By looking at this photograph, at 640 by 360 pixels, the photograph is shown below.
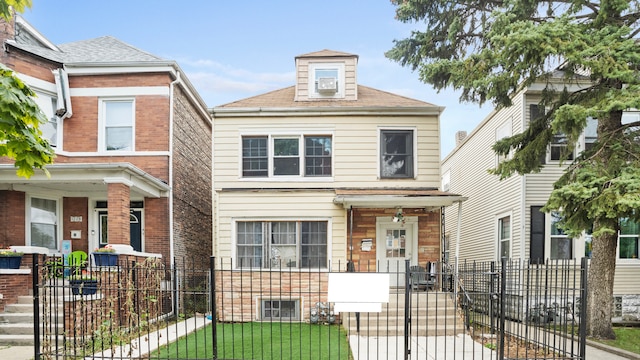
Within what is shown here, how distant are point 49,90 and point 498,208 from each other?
1354 cm

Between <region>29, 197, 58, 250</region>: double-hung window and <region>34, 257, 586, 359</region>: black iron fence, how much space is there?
2537 mm

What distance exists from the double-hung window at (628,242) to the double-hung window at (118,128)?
551 inches

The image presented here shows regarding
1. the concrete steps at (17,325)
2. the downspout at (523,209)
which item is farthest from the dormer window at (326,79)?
the concrete steps at (17,325)

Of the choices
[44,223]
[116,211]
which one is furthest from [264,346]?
[44,223]

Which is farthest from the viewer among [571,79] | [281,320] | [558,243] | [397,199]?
[558,243]

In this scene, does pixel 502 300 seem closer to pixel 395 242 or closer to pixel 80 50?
pixel 395 242

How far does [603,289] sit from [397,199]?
4862 millimetres

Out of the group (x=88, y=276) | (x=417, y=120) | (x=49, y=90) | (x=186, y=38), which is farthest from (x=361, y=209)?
(x=186, y=38)

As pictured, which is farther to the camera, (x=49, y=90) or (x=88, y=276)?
(x=49, y=90)

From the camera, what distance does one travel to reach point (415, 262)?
12891mm

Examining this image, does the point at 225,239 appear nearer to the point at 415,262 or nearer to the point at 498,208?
the point at 415,262

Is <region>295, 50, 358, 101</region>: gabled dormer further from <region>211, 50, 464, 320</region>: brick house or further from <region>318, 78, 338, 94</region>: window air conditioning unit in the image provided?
<region>211, 50, 464, 320</region>: brick house

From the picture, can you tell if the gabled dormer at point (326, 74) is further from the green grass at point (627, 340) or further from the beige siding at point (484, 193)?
the green grass at point (627, 340)

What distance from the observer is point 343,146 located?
1303cm
